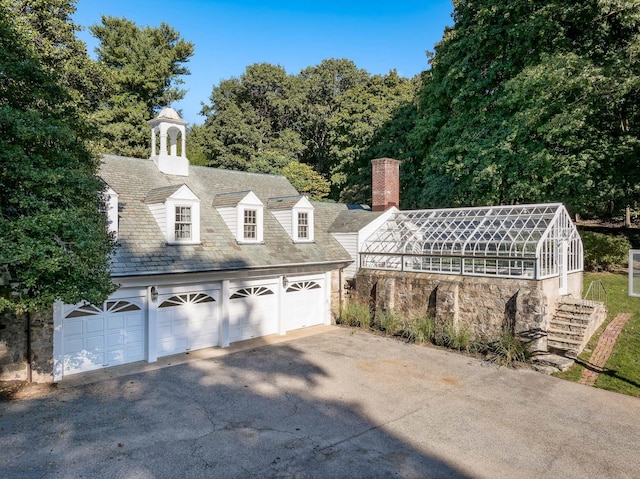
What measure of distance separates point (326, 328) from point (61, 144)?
418 inches

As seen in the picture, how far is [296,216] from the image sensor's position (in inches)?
615

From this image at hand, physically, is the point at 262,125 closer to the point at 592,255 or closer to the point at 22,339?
the point at 592,255

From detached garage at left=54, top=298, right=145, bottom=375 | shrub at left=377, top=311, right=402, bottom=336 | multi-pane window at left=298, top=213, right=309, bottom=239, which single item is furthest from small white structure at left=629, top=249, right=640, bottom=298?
detached garage at left=54, top=298, right=145, bottom=375

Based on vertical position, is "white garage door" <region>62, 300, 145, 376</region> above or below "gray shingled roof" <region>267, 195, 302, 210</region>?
below

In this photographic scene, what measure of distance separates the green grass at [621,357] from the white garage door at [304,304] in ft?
27.0

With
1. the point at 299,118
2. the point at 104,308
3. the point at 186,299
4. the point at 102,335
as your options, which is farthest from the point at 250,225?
the point at 299,118

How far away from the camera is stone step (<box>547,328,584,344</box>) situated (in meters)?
11.6

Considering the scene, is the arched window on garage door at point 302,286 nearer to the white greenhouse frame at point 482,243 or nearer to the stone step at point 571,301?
the white greenhouse frame at point 482,243

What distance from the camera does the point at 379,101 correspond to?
104 feet

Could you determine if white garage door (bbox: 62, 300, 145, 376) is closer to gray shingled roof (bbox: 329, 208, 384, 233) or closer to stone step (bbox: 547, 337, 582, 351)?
gray shingled roof (bbox: 329, 208, 384, 233)

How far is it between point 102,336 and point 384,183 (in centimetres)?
1230

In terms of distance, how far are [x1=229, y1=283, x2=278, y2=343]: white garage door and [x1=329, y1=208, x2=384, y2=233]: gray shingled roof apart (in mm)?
4386

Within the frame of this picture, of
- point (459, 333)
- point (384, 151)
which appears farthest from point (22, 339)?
point (384, 151)

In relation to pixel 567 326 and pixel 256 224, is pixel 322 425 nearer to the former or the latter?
pixel 256 224
